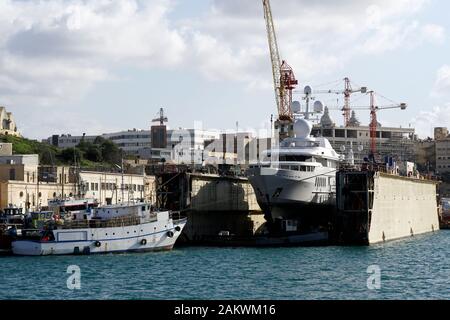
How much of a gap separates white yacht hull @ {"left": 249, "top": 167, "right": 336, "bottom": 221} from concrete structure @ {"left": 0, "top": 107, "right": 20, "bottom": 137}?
8272cm

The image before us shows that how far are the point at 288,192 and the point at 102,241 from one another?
18419mm

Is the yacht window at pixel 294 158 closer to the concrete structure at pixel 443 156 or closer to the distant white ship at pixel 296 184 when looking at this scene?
the distant white ship at pixel 296 184

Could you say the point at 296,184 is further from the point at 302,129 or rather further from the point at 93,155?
the point at 93,155

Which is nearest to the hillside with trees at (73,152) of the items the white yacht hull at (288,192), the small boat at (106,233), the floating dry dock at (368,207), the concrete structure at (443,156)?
the white yacht hull at (288,192)

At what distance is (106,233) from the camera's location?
5741cm

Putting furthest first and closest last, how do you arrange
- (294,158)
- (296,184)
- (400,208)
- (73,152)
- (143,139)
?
1. (143,139)
2. (73,152)
3. (400,208)
4. (294,158)
5. (296,184)

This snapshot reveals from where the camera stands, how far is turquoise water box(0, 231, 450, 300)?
120ft

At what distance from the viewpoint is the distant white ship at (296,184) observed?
6700cm

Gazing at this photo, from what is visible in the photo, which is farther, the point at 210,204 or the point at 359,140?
the point at 359,140

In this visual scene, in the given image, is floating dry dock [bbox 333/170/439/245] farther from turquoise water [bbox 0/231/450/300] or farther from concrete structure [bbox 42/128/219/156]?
concrete structure [bbox 42/128/219/156]

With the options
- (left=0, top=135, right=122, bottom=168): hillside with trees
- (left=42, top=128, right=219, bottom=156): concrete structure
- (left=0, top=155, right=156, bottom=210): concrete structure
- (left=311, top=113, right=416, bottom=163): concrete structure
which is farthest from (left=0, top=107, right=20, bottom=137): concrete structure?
(left=311, top=113, right=416, bottom=163): concrete structure

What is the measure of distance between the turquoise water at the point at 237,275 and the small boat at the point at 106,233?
1.77 metres

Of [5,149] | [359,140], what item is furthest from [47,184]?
[359,140]
